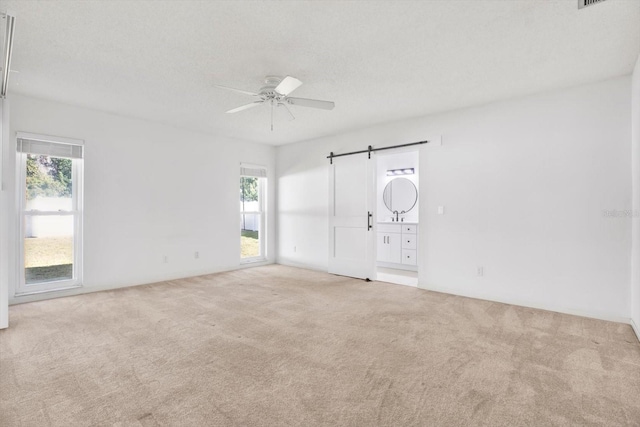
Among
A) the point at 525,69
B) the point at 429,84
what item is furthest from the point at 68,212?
the point at 525,69

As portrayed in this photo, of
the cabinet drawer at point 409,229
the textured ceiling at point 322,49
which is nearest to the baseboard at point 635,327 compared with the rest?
the textured ceiling at point 322,49

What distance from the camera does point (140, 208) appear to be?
520cm

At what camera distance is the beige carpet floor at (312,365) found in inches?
75.4

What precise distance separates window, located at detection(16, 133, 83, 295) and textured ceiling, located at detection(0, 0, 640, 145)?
0.75 metres

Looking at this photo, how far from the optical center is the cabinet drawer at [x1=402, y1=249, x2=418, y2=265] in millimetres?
6430

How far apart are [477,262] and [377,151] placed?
241cm

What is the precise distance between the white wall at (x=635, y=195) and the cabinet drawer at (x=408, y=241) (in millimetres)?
3368

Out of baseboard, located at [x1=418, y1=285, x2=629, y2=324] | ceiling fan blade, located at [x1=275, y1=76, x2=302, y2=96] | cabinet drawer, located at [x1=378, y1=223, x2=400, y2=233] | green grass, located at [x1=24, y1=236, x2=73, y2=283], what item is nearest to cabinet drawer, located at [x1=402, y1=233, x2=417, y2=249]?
cabinet drawer, located at [x1=378, y1=223, x2=400, y2=233]

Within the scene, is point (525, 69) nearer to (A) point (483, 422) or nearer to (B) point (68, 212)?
(A) point (483, 422)

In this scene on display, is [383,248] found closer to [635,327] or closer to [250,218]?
[250,218]

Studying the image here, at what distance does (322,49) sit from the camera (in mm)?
2887

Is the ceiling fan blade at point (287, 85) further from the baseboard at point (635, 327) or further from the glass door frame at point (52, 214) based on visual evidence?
the baseboard at point (635, 327)

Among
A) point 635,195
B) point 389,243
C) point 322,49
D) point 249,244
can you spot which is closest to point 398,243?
point 389,243

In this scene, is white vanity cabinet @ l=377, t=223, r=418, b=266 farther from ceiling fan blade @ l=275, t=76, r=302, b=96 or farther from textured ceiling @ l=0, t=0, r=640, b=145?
ceiling fan blade @ l=275, t=76, r=302, b=96
